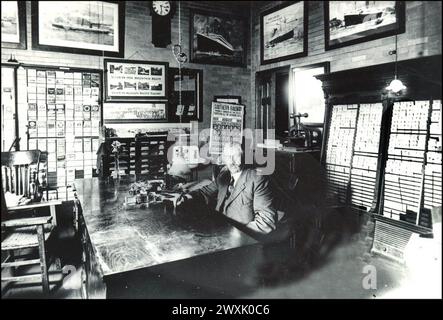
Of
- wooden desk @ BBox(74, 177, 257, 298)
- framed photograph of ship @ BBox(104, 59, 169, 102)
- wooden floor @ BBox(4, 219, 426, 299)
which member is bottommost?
wooden floor @ BBox(4, 219, 426, 299)

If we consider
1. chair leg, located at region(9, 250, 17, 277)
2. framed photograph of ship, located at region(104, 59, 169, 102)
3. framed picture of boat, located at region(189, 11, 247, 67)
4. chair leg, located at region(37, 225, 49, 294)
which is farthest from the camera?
framed picture of boat, located at region(189, 11, 247, 67)

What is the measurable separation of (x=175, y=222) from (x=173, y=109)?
399 cm

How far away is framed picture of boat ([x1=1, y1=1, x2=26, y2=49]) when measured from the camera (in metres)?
4.72

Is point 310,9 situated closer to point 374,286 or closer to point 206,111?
point 206,111

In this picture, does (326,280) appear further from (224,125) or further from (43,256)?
(224,125)

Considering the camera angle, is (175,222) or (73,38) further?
(73,38)

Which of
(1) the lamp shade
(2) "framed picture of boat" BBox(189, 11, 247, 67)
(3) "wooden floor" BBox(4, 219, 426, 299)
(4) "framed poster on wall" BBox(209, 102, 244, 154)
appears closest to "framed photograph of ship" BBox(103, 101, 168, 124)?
(4) "framed poster on wall" BBox(209, 102, 244, 154)

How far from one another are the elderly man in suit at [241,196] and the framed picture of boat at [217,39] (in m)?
3.38

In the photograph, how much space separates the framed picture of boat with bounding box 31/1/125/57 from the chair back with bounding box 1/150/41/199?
7.21ft

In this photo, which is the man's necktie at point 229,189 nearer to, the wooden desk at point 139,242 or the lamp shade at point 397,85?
the wooden desk at point 139,242

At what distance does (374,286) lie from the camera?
2.84 m

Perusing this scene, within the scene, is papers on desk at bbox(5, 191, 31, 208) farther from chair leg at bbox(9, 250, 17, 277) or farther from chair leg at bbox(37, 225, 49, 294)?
chair leg at bbox(37, 225, 49, 294)

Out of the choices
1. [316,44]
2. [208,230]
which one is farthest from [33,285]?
[316,44]

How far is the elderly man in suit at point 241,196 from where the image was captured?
2.90 m
